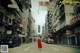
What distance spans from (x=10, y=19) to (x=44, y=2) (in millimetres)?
3142

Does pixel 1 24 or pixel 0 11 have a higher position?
pixel 0 11

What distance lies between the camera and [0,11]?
1059cm

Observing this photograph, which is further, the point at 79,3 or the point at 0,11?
the point at 0,11

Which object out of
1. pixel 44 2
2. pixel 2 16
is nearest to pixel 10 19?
pixel 2 16

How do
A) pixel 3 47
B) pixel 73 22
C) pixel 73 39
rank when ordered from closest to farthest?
pixel 3 47 → pixel 73 22 → pixel 73 39

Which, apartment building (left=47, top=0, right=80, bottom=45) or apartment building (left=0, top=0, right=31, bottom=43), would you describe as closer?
apartment building (left=0, top=0, right=31, bottom=43)

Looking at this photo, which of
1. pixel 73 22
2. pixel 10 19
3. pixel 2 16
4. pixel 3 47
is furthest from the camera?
pixel 73 22

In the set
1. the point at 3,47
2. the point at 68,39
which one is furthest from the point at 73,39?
the point at 3,47

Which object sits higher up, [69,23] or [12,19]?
[69,23]

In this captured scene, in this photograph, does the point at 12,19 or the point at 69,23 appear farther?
the point at 69,23

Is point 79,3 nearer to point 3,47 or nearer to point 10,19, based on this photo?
point 3,47

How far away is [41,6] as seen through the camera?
5078 mm

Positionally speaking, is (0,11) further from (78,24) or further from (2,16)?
(78,24)

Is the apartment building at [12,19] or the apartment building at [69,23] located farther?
the apartment building at [69,23]
